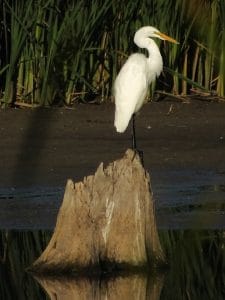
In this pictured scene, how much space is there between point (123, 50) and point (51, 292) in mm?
6905

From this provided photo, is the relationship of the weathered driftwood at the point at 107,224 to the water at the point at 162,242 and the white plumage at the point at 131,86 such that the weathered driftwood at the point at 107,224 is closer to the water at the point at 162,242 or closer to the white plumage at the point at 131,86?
the water at the point at 162,242

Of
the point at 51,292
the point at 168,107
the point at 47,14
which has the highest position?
the point at 47,14

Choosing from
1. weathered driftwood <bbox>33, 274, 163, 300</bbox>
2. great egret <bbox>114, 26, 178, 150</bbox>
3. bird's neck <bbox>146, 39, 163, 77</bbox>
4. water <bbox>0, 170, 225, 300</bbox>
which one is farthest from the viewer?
bird's neck <bbox>146, 39, 163, 77</bbox>

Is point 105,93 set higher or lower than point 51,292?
higher

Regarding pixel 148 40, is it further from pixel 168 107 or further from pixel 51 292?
pixel 51 292

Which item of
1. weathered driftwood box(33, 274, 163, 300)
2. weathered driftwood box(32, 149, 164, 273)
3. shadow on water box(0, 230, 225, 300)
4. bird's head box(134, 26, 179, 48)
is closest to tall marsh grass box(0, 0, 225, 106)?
bird's head box(134, 26, 179, 48)

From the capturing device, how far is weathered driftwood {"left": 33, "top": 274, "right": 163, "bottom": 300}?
5.70m

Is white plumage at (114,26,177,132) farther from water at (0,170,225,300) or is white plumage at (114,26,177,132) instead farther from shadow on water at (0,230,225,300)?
shadow on water at (0,230,225,300)

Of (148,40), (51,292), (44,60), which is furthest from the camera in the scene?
(44,60)

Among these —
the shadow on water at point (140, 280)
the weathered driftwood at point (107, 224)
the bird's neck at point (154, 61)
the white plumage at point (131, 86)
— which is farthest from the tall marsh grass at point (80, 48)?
the weathered driftwood at point (107, 224)

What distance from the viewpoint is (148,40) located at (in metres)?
9.74

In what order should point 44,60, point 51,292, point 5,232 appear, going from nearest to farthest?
point 51,292 < point 5,232 < point 44,60

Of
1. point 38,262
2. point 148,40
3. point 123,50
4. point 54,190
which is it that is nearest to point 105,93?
point 123,50

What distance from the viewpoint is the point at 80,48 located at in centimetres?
1194
